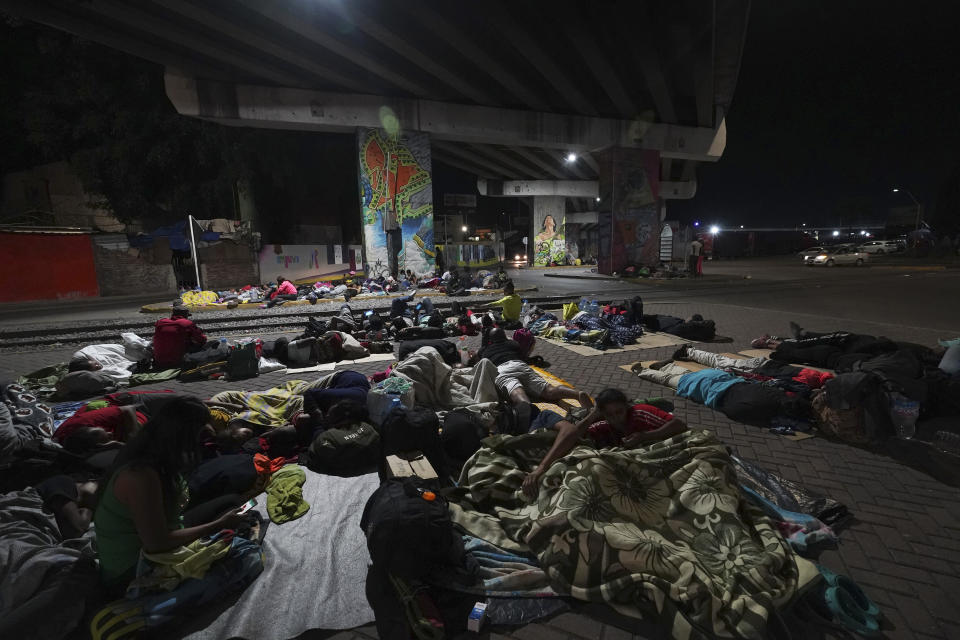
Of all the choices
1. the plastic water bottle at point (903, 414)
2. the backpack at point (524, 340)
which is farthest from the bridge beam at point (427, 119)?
the plastic water bottle at point (903, 414)

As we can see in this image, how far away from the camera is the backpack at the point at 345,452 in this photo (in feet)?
11.9

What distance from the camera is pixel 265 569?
255cm

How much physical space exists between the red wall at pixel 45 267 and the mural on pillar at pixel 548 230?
26.7 meters

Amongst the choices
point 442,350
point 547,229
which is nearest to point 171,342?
point 442,350

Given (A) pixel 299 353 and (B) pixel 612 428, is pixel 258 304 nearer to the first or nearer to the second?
(A) pixel 299 353

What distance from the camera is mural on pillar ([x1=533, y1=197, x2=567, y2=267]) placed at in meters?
33.7

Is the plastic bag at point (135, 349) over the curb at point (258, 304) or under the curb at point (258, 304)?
under

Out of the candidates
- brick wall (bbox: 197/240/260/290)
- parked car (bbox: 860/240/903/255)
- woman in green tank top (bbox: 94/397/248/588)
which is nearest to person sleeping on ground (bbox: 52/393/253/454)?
woman in green tank top (bbox: 94/397/248/588)

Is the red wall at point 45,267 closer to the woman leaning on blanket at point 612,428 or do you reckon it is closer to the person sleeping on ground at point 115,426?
the person sleeping on ground at point 115,426

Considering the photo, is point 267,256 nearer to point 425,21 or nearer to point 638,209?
point 425,21

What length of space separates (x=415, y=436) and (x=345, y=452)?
682 millimetres

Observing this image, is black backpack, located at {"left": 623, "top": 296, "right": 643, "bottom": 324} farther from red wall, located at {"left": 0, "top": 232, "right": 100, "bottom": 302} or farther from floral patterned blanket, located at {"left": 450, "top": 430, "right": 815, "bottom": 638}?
red wall, located at {"left": 0, "top": 232, "right": 100, "bottom": 302}

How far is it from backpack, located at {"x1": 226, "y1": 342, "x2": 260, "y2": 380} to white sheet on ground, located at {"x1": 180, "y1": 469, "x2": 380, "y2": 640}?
3663 mm

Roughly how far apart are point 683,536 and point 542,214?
3303 cm
